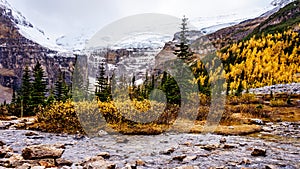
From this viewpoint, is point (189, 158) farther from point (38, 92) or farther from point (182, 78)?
point (38, 92)

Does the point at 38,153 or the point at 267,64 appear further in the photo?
the point at 267,64

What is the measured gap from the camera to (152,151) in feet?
44.0

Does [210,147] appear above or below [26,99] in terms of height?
below

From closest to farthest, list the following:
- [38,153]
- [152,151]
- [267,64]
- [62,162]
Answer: [62,162]
[38,153]
[152,151]
[267,64]

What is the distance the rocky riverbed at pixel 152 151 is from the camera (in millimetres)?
10828

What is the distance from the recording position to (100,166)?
33.5 feet

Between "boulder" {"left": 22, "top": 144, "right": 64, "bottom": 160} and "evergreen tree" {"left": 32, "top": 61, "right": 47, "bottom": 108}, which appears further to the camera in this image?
"evergreen tree" {"left": 32, "top": 61, "right": 47, "bottom": 108}

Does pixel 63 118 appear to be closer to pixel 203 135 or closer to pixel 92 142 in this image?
pixel 92 142

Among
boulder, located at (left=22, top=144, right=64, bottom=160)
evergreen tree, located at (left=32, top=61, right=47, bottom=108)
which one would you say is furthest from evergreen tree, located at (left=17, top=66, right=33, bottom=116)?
boulder, located at (left=22, top=144, right=64, bottom=160)

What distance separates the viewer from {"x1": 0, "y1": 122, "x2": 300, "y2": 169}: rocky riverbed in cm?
1083

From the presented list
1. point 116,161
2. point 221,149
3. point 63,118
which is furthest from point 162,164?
point 63,118

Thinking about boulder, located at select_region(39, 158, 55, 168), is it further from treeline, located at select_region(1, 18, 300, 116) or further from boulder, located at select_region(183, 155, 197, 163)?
treeline, located at select_region(1, 18, 300, 116)

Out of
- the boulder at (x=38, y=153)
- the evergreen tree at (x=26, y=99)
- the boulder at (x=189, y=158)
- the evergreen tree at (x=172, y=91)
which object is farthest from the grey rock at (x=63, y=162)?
the evergreen tree at (x=26, y=99)

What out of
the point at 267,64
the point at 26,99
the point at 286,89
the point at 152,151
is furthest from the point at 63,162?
the point at 267,64
